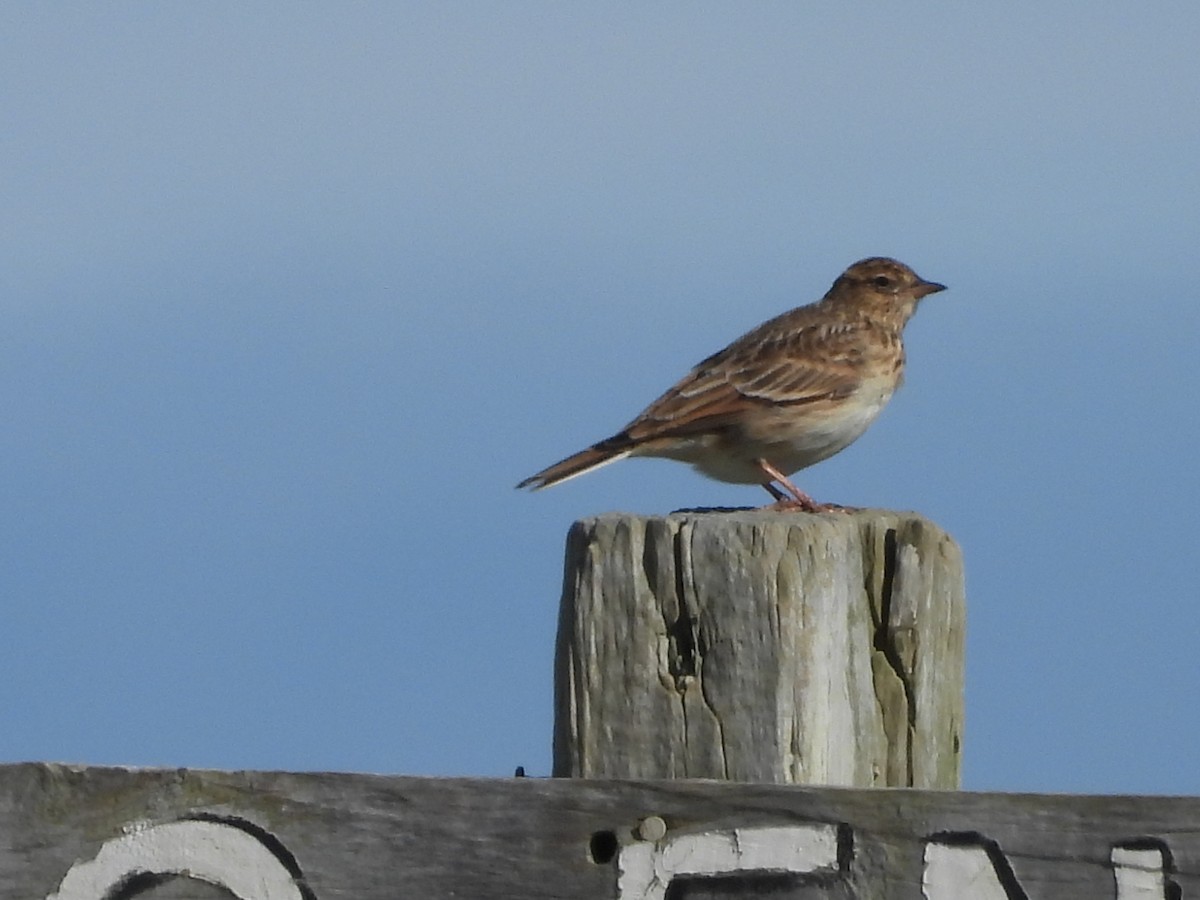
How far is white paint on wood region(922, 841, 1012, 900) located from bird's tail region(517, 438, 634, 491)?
5.14 metres

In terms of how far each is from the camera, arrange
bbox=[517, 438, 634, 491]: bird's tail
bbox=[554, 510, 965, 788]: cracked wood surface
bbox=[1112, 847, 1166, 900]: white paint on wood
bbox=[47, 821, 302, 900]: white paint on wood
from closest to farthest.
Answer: bbox=[1112, 847, 1166, 900]: white paint on wood, bbox=[47, 821, 302, 900]: white paint on wood, bbox=[554, 510, 965, 788]: cracked wood surface, bbox=[517, 438, 634, 491]: bird's tail

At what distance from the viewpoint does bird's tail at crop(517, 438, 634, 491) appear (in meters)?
8.37

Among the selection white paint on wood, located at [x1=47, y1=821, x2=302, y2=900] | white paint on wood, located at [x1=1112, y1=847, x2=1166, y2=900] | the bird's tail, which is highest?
the bird's tail

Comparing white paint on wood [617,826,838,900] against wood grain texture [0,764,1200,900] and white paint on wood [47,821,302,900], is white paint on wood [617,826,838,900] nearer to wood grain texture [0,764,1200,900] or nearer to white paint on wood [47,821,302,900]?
wood grain texture [0,764,1200,900]

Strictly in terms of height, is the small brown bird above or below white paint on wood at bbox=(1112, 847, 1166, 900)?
above

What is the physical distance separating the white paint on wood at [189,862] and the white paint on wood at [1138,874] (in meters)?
1.43

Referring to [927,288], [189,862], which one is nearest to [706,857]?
[189,862]

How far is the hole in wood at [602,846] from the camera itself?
10.7ft

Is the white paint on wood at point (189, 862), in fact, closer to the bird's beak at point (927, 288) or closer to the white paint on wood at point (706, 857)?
the white paint on wood at point (706, 857)

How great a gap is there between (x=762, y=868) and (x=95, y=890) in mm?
1216

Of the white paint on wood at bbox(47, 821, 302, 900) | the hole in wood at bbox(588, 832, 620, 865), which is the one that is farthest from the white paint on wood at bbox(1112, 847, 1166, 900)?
the white paint on wood at bbox(47, 821, 302, 900)

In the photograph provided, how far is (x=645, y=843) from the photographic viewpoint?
3.24 metres

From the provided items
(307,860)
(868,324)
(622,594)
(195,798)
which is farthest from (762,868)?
(868,324)

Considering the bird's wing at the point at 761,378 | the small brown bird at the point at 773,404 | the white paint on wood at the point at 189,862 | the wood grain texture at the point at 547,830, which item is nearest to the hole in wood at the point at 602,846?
the wood grain texture at the point at 547,830
